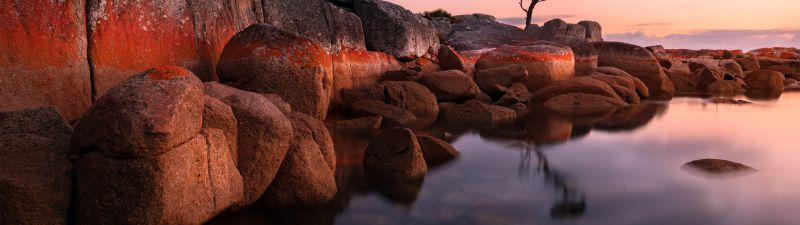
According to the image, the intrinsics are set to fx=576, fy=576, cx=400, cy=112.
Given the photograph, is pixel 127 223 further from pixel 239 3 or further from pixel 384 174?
pixel 239 3

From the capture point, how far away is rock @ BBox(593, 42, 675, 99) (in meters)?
15.5

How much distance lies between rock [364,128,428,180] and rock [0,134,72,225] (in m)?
2.46

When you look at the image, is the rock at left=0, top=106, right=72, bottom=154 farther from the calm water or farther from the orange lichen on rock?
the calm water

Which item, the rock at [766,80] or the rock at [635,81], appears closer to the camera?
the rock at [635,81]

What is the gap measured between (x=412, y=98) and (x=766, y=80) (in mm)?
14809

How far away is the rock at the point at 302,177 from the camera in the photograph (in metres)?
3.81

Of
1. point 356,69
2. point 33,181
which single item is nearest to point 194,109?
point 33,181

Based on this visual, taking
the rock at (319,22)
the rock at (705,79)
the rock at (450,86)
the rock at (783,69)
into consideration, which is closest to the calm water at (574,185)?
the rock at (450,86)

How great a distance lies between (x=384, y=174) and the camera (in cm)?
481

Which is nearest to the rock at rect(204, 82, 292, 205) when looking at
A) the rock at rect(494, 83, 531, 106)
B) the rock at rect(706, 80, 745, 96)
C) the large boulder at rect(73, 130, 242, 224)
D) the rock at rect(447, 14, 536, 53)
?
the large boulder at rect(73, 130, 242, 224)

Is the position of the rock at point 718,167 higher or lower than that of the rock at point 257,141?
lower

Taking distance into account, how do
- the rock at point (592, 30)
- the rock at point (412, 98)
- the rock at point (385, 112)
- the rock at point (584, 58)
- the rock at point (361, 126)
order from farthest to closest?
the rock at point (592, 30), the rock at point (584, 58), the rock at point (412, 98), the rock at point (385, 112), the rock at point (361, 126)

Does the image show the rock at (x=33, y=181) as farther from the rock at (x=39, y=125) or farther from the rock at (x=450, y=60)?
the rock at (x=450, y=60)

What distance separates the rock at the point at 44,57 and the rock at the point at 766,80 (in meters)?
19.8
